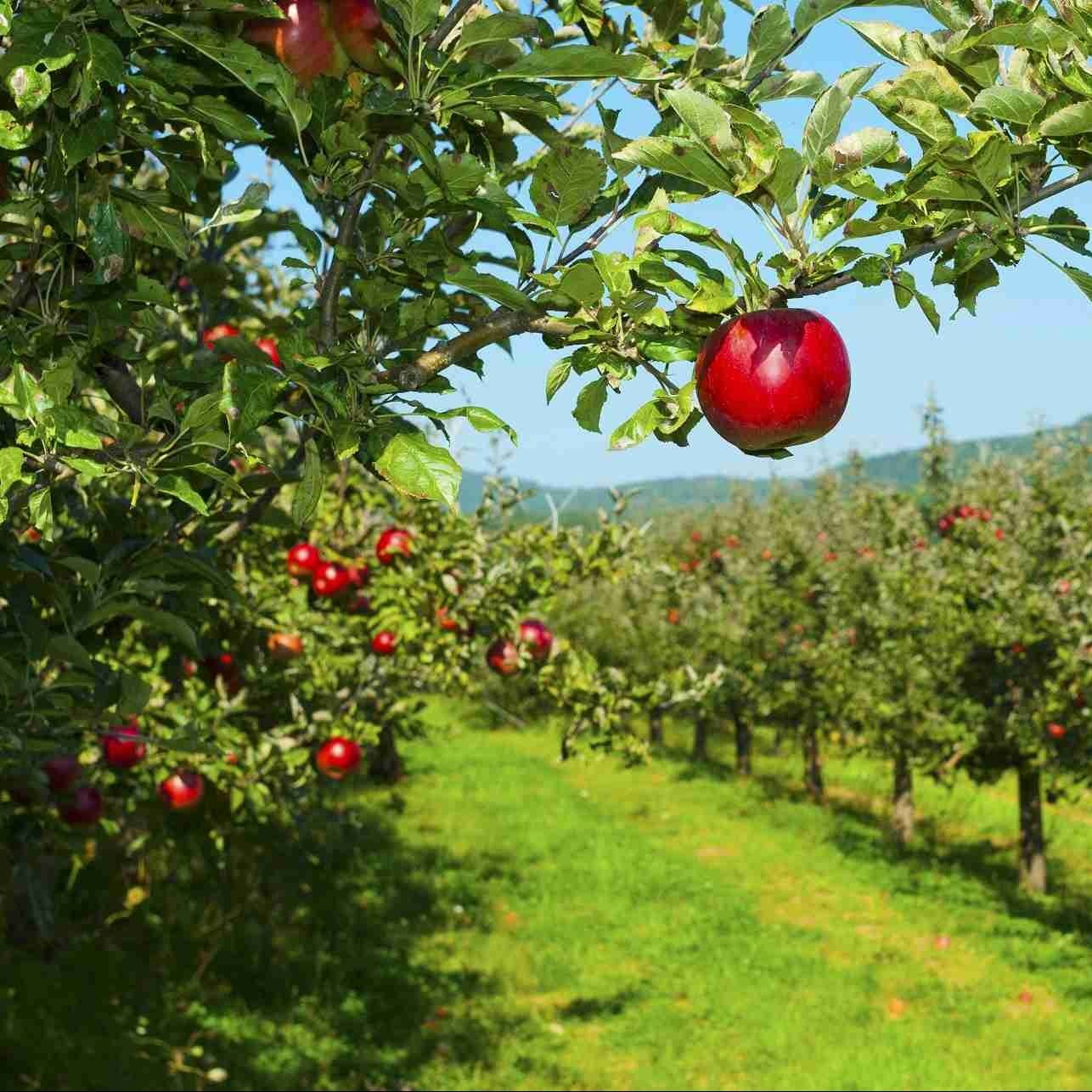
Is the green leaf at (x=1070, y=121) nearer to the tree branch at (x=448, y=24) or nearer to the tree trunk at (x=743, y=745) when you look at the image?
the tree branch at (x=448, y=24)

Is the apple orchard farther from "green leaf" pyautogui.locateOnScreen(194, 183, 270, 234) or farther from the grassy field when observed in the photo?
the grassy field

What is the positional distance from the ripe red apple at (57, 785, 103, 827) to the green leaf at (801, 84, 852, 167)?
12.5ft

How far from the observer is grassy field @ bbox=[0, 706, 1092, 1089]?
775 cm

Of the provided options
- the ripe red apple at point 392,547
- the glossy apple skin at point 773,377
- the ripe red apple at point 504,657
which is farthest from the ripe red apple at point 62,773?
the glossy apple skin at point 773,377

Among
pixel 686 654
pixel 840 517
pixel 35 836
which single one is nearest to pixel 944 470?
pixel 840 517

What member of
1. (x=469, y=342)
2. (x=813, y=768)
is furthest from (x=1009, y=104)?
(x=813, y=768)

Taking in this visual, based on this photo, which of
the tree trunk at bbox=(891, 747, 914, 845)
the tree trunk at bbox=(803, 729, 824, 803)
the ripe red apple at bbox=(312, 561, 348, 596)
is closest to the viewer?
the ripe red apple at bbox=(312, 561, 348, 596)

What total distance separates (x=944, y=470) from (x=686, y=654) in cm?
618

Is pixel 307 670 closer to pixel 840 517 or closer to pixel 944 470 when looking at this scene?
pixel 944 470

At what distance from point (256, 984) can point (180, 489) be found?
8161mm

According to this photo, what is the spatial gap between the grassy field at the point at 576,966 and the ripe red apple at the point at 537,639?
79.0 inches

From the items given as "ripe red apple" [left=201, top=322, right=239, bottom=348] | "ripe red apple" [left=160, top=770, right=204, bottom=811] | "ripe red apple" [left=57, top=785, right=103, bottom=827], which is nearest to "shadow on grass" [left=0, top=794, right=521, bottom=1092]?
"ripe red apple" [left=160, top=770, right=204, bottom=811]

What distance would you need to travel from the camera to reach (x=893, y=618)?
14.7 m

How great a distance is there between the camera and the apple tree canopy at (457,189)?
52.4 inches
